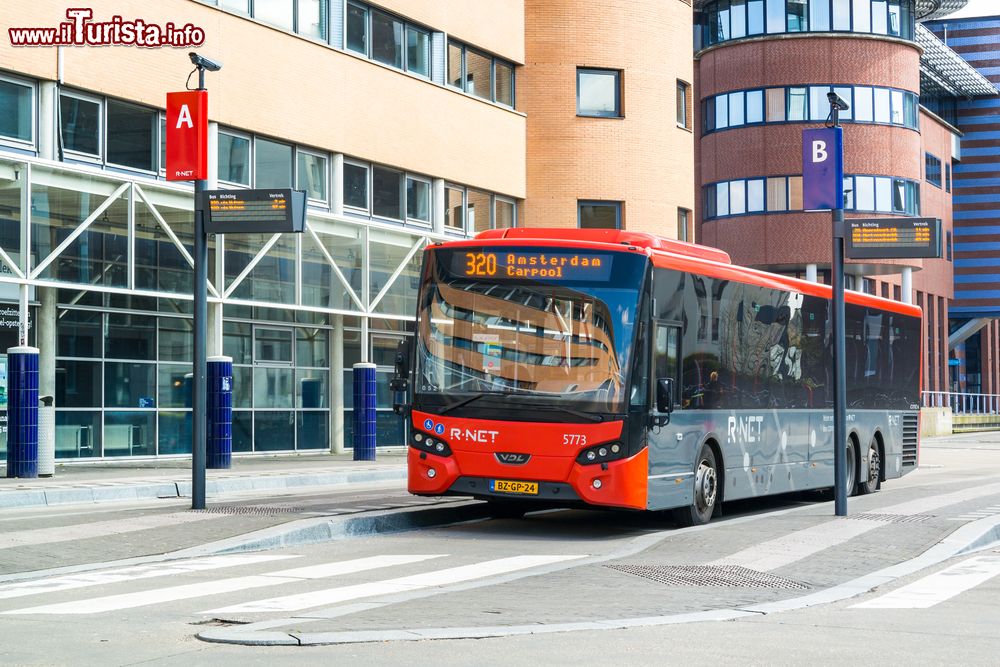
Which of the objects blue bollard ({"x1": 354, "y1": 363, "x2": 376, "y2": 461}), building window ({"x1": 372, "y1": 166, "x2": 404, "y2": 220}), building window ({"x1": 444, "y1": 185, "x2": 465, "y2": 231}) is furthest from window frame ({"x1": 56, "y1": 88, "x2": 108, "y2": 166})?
building window ({"x1": 444, "y1": 185, "x2": 465, "y2": 231})

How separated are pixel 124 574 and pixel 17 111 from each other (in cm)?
1502

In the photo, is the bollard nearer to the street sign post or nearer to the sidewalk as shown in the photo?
the sidewalk

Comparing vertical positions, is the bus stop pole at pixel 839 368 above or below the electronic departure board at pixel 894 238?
below

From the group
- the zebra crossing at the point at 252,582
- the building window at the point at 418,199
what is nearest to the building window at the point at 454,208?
the building window at the point at 418,199

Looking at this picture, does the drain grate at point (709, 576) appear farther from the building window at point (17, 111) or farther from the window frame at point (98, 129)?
the window frame at point (98, 129)

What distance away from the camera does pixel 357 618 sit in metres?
8.90

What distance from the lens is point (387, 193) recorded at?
34.1 m

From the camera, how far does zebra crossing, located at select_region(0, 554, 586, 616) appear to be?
959 centimetres

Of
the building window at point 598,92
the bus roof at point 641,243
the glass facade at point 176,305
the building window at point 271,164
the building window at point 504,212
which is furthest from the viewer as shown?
the building window at point 598,92

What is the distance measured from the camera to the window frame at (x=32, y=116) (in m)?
24.2

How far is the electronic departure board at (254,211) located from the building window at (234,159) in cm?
1298

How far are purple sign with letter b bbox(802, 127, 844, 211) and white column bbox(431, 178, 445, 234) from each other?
20.3m

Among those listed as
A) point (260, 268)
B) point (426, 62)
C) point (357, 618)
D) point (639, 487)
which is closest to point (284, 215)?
point (639, 487)

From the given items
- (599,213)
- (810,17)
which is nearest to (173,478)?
(599,213)
